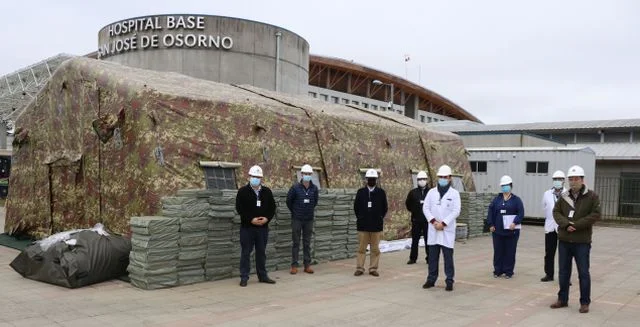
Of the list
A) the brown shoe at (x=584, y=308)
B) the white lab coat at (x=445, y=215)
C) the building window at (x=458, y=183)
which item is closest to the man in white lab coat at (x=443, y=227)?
the white lab coat at (x=445, y=215)

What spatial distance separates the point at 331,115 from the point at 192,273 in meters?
6.16

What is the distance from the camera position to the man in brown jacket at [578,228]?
22.7ft

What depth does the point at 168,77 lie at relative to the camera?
1195cm

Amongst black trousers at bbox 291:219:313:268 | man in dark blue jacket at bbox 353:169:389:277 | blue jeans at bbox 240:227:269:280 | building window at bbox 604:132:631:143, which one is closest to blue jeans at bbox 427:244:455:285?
man in dark blue jacket at bbox 353:169:389:277

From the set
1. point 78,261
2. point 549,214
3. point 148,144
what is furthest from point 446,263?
point 78,261

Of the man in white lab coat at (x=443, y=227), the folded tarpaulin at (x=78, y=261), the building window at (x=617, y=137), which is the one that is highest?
the building window at (x=617, y=137)

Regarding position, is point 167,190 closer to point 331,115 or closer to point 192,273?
point 192,273

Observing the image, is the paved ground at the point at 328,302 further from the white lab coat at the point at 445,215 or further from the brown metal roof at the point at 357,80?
the brown metal roof at the point at 357,80

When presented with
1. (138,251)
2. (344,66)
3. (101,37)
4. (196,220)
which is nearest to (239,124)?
(196,220)

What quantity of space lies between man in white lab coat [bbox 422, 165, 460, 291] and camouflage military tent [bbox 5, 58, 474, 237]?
394cm

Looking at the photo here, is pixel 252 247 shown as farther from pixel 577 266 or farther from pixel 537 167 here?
pixel 537 167

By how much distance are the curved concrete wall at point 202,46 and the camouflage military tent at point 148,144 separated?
9889mm

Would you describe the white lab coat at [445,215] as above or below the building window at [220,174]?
below

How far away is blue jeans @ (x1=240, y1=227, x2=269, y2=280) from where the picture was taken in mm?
8375
